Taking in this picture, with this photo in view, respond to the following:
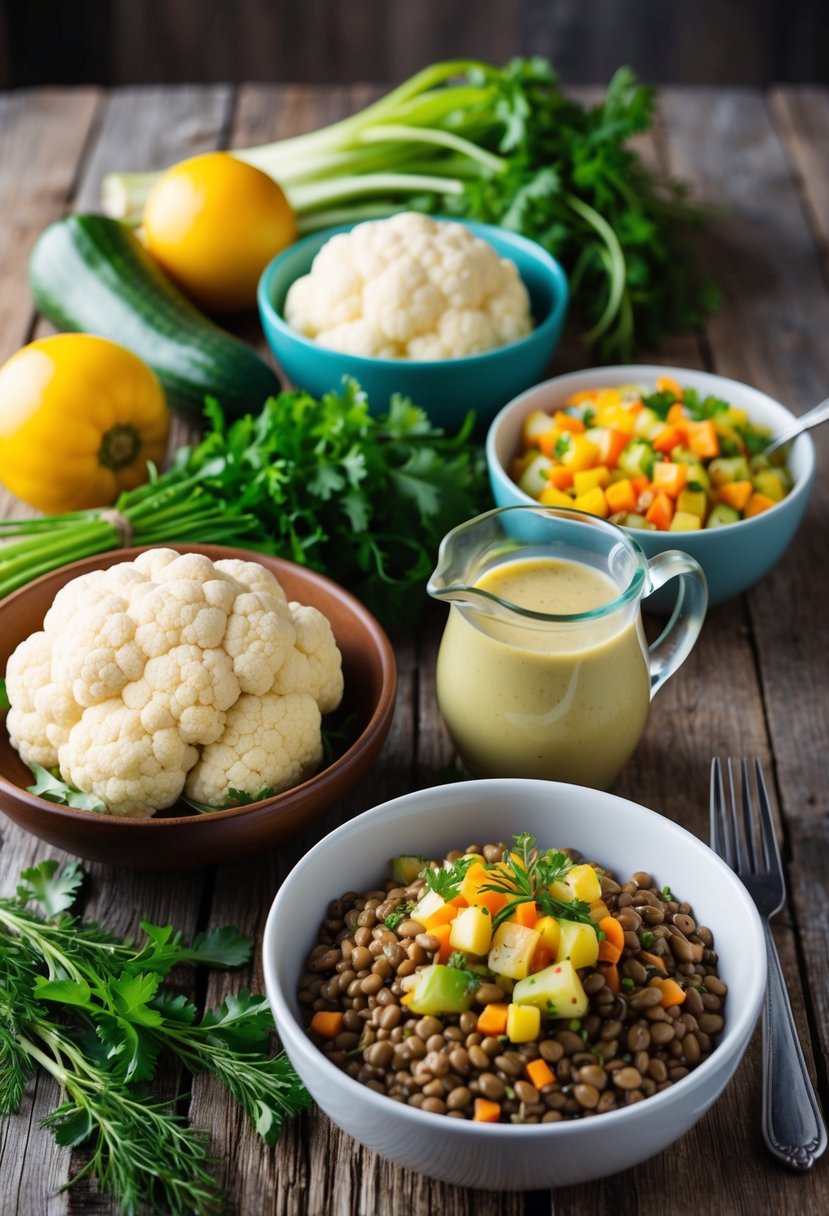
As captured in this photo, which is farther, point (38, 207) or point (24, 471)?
point (38, 207)

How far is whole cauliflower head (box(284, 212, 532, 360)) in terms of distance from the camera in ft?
7.72

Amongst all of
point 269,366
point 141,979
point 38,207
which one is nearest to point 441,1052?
point 141,979

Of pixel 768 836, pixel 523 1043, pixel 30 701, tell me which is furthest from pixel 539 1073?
pixel 30 701

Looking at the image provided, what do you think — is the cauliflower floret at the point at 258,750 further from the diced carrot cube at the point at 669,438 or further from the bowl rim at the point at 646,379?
the diced carrot cube at the point at 669,438

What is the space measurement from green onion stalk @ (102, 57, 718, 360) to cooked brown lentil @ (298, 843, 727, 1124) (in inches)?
65.8

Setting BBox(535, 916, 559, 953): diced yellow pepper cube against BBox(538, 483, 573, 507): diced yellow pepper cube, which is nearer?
BBox(535, 916, 559, 953): diced yellow pepper cube

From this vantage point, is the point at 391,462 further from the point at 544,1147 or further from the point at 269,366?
the point at 544,1147

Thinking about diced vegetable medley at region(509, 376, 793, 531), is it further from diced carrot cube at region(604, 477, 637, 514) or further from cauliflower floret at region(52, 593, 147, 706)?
cauliflower floret at region(52, 593, 147, 706)

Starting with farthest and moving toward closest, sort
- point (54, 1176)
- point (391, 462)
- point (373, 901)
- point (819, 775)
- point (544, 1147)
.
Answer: point (391, 462) → point (819, 775) → point (373, 901) → point (54, 1176) → point (544, 1147)

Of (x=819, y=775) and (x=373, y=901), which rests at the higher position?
(x=373, y=901)

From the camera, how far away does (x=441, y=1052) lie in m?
1.24

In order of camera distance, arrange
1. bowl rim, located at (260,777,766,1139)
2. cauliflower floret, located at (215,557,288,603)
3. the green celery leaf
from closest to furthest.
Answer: bowl rim, located at (260,777,766,1139), the green celery leaf, cauliflower floret, located at (215,557,288,603)

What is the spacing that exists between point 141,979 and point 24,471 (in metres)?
1.12

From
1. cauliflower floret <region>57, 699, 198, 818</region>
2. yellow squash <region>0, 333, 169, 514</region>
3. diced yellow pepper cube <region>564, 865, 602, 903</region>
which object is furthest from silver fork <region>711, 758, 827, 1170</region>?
yellow squash <region>0, 333, 169, 514</region>
